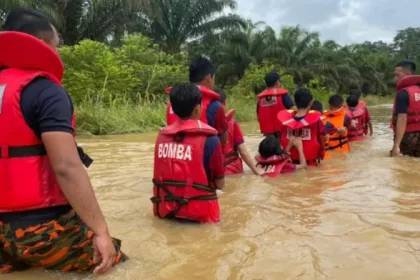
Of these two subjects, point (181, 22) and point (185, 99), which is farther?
point (181, 22)

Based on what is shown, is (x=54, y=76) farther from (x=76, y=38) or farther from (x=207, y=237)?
(x=76, y=38)

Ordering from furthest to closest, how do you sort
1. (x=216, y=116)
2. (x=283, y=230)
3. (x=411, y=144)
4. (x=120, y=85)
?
(x=120, y=85)
(x=411, y=144)
(x=216, y=116)
(x=283, y=230)

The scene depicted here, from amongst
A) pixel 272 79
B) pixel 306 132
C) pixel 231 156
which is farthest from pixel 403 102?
pixel 231 156

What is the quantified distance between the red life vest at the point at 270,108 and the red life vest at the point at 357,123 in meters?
3.08

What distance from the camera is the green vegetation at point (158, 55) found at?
1445cm

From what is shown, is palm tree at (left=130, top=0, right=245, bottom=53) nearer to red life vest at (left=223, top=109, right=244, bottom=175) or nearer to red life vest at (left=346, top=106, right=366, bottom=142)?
red life vest at (left=346, top=106, right=366, bottom=142)

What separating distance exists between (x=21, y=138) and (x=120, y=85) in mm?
13661

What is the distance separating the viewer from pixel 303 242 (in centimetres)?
330

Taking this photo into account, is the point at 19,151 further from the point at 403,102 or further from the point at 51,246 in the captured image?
the point at 403,102

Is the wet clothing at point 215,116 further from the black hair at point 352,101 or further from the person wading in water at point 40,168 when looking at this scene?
the black hair at point 352,101

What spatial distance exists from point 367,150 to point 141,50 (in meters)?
12.4

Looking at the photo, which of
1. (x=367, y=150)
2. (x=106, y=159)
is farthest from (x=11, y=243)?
(x=367, y=150)

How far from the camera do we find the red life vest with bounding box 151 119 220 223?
3623 mm

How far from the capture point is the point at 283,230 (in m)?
3.61
